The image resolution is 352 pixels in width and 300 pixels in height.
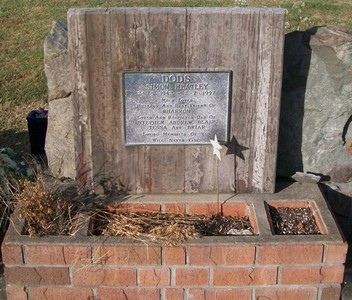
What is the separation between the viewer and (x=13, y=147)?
20.7 feet

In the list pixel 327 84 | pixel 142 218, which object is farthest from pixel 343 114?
pixel 142 218

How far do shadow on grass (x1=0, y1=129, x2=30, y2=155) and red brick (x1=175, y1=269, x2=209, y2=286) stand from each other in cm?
280

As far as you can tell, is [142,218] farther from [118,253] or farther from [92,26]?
[92,26]

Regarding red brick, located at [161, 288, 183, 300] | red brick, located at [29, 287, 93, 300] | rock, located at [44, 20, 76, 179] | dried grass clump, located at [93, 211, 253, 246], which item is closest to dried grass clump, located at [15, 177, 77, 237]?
dried grass clump, located at [93, 211, 253, 246]

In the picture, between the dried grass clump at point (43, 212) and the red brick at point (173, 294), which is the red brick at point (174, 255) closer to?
the red brick at point (173, 294)

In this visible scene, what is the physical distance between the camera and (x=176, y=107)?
407 centimetres

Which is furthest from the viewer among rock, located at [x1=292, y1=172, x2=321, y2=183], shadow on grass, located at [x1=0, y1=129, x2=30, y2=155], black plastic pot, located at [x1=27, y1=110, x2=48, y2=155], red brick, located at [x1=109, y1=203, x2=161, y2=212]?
shadow on grass, located at [x1=0, y1=129, x2=30, y2=155]

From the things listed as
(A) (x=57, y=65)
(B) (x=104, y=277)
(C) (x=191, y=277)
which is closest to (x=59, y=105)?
(A) (x=57, y=65)

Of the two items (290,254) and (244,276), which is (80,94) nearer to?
(244,276)

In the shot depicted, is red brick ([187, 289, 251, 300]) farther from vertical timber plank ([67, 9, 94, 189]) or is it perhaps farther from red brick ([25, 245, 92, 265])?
vertical timber plank ([67, 9, 94, 189])

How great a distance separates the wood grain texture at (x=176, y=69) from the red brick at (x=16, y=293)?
79 cm

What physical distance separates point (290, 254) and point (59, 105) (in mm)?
1753

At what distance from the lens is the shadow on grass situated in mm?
6246

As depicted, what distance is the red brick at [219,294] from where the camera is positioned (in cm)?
382
